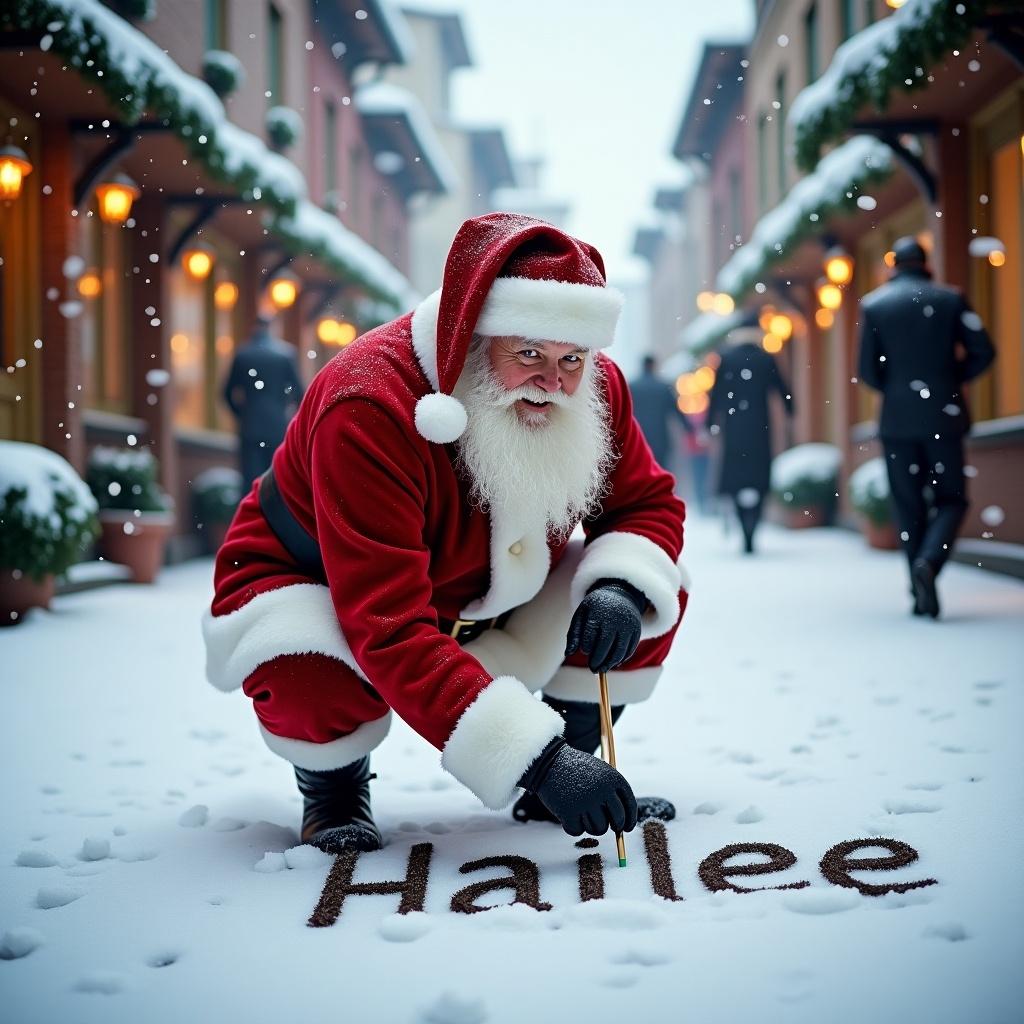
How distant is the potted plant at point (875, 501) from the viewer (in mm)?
9633

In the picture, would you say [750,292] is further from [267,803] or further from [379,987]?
[379,987]

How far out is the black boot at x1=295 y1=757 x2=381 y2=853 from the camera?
2506 mm

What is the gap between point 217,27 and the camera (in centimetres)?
1098

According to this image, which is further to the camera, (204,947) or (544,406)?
(544,406)

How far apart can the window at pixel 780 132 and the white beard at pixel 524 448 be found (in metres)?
14.4

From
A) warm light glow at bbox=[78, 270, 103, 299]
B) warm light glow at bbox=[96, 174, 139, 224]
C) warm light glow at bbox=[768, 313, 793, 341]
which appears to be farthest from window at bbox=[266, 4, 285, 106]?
warm light glow at bbox=[768, 313, 793, 341]

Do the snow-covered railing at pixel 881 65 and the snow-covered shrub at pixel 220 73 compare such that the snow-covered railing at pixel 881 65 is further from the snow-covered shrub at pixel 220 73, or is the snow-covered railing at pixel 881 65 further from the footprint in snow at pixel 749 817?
the footprint in snow at pixel 749 817

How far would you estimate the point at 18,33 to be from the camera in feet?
21.4

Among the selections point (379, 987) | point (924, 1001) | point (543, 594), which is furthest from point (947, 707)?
point (379, 987)

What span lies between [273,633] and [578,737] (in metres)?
0.78

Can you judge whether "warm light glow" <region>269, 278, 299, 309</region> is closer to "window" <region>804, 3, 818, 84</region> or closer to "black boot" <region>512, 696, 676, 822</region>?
"window" <region>804, 3, 818, 84</region>

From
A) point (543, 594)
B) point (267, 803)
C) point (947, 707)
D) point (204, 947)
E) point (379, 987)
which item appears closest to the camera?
point (379, 987)

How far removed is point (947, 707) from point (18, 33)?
5.89 meters

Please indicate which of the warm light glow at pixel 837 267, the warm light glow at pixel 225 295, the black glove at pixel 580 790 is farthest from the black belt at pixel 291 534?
the warm light glow at pixel 225 295
